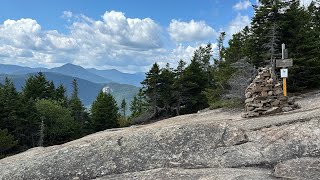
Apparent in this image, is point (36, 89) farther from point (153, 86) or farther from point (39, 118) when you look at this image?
point (153, 86)

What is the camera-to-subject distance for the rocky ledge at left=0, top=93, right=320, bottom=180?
9828 millimetres

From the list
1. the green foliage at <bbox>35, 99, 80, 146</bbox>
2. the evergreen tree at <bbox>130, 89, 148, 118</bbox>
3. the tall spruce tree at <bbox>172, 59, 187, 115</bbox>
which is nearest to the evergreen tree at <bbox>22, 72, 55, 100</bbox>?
the green foliage at <bbox>35, 99, 80, 146</bbox>

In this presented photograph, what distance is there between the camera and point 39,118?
240 ft

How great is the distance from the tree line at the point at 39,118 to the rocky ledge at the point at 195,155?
46.6 metres

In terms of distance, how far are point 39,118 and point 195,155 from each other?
6761 centimetres

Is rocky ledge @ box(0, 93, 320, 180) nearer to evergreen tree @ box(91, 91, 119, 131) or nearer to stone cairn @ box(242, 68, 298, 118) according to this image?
stone cairn @ box(242, 68, 298, 118)

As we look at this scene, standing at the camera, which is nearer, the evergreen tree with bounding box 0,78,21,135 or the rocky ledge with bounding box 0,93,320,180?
the rocky ledge with bounding box 0,93,320,180

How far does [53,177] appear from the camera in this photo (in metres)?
10.9

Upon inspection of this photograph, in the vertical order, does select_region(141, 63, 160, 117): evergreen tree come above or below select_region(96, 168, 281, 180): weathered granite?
above

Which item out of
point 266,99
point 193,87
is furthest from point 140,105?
point 266,99

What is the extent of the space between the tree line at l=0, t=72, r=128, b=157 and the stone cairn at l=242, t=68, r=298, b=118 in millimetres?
47139

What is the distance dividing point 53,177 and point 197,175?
469cm

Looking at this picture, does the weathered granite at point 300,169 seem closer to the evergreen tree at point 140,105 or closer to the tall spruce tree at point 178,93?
the tall spruce tree at point 178,93

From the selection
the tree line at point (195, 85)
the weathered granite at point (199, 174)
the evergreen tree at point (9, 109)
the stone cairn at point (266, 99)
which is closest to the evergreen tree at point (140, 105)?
the tree line at point (195, 85)
